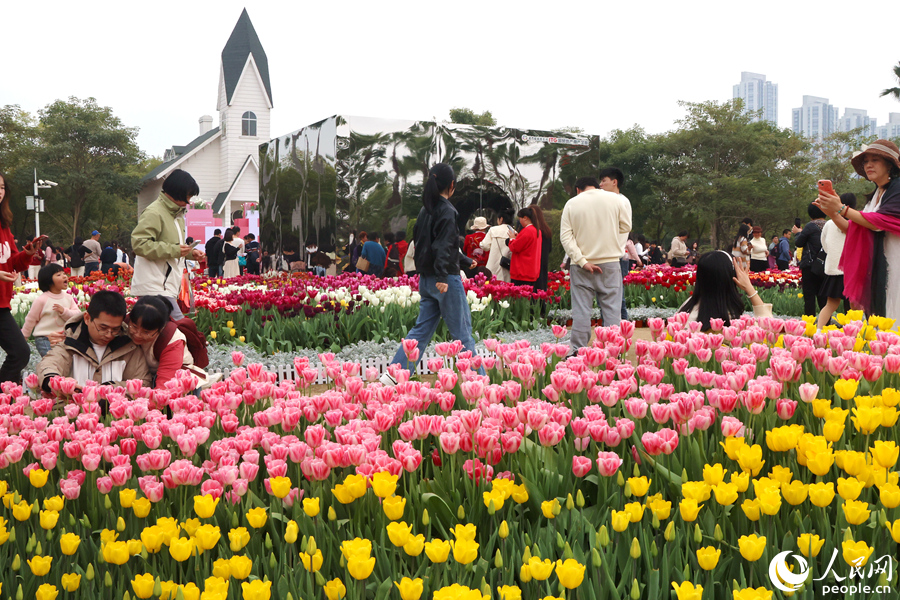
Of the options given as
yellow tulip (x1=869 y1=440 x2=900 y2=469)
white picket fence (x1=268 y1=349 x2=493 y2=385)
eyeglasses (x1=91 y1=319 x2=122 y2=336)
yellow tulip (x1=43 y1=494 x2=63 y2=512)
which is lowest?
white picket fence (x1=268 y1=349 x2=493 y2=385)

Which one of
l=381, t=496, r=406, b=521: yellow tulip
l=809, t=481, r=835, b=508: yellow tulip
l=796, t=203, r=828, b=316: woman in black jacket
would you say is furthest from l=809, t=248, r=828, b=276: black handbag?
l=381, t=496, r=406, b=521: yellow tulip

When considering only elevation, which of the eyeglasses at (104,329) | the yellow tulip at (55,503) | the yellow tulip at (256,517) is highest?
the eyeglasses at (104,329)

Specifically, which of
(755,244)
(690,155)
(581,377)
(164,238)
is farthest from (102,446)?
(690,155)

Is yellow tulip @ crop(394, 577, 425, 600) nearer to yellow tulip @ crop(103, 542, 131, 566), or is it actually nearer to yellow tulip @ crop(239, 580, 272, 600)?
yellow tulip @ crop(239, 580, 272, 600)

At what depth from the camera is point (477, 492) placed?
2039 mm

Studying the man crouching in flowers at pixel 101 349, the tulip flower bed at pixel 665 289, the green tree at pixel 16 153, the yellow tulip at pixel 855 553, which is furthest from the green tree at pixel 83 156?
the yellow tulip at pixel 855 553

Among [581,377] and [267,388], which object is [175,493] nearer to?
[267,388]

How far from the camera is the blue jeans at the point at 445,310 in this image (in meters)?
6.13

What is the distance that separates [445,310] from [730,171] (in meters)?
40.3

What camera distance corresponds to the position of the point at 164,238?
5934 mm

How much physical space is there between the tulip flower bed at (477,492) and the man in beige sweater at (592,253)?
4138 mm

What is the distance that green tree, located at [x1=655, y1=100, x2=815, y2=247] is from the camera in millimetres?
40144

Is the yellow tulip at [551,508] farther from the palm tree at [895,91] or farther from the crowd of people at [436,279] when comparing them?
the palm tree at [895,91]

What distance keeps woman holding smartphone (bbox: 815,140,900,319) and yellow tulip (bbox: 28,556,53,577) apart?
4728mm
